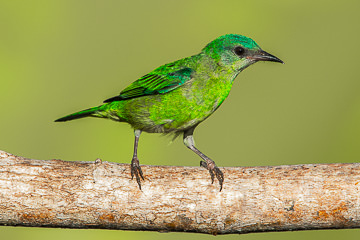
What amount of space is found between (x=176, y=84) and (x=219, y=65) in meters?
0.50

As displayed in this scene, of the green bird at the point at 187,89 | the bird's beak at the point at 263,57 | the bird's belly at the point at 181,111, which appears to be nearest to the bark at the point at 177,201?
the green bird at the point at 187,89

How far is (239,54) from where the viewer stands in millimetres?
4879

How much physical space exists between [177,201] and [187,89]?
51.6 inches

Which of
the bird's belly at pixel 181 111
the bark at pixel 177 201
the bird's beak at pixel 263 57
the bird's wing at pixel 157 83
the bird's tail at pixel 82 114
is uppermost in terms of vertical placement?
the bird's beak at pixel 263 57

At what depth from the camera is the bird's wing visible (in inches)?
190

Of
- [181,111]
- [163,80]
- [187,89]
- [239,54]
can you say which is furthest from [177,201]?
[239,54]

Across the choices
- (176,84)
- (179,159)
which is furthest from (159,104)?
(179,159)

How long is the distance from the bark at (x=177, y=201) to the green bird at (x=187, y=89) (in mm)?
675

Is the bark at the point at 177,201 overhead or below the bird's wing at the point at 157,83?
below

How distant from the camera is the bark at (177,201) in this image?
3.83m

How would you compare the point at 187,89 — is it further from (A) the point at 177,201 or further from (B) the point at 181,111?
(A) the point at 177,201

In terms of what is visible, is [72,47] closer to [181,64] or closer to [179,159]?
[179,159]

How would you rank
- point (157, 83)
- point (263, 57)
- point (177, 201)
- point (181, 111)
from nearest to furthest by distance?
1. point (177, 201)
2. point (181, 111)
3. point (263, 57)
4. point (157, 83)

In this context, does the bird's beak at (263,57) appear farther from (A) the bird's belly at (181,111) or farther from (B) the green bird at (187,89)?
(A) the bird's belly at (181,111)
